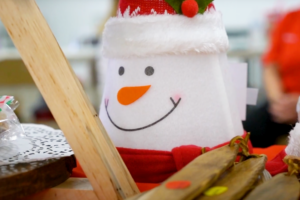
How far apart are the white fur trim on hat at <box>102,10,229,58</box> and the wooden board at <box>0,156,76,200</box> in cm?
20

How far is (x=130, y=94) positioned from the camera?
0.59 meters

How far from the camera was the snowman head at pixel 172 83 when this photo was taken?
0.57m

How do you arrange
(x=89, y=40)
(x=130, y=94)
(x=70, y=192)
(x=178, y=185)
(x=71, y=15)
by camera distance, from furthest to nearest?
(x=71, y=15), (x=89, y=40), (x=130, y=94), (x=70, y=192), (x=178, y=185)

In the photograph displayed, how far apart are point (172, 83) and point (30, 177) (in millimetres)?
251

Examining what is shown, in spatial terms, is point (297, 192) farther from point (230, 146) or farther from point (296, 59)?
point (296, 59)

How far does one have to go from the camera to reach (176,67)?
58cm

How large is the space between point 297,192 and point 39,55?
31 centimetres

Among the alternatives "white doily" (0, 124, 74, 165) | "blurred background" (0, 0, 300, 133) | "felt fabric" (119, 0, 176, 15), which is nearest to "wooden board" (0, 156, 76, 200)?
"white doily" (0, 124, 74, 165)

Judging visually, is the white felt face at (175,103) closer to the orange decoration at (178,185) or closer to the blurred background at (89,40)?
the orange decoration at (178,185)

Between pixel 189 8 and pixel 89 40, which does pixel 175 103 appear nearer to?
pixel 189 8

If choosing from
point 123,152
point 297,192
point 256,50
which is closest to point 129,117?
point 123,152

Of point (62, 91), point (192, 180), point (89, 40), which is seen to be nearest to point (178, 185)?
point (192, 180)

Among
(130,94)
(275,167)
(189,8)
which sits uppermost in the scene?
(189,8)

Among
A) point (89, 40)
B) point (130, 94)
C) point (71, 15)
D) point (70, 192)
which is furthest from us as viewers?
point (71, 15)
